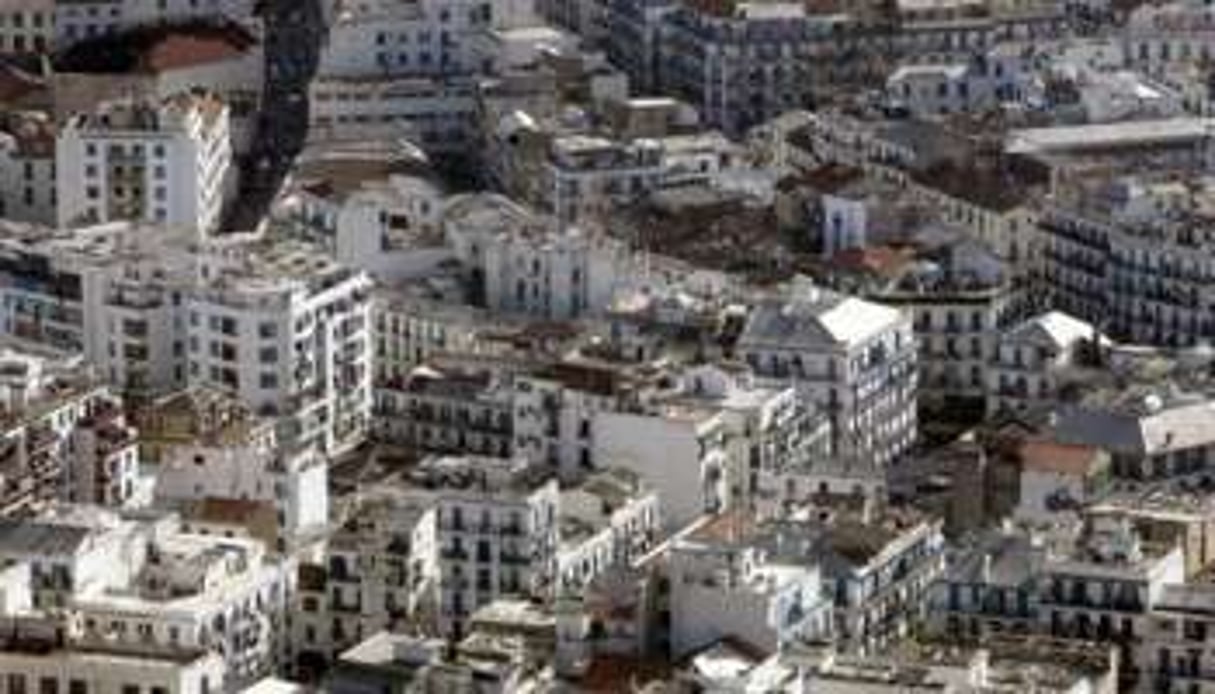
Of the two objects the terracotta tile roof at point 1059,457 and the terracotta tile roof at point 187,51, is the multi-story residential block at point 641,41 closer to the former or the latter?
the terracotta tile roof at point 187,51

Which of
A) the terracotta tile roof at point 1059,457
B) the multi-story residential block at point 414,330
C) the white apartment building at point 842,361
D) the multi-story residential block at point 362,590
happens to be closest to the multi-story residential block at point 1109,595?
the terracotta tile roof at point 1059,457

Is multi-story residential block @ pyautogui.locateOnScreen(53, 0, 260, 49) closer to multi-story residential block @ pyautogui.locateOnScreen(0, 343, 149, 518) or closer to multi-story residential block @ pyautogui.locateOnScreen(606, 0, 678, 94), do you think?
multi-story residential block @ pyautogui.locateOnScreen(606, 0, 678, 94)

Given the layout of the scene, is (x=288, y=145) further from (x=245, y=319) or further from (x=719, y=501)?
(x=719, y=501)

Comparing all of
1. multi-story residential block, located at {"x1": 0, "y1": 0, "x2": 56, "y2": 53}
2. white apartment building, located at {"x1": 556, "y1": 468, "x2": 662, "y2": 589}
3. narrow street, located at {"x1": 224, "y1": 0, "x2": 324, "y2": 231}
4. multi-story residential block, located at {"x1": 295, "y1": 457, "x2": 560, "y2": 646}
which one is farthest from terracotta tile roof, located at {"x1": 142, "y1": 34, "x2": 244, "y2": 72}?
multi-story residential block, located at {"x1": 295, "y1": 457, "x2": 560, "y2": 646}

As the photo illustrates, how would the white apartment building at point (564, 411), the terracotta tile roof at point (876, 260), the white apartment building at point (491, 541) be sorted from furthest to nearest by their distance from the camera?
the terracotta tile roof at point (876, 260) → the white apartment building at point (564, 411) → the white apartment building at point (491, 541)

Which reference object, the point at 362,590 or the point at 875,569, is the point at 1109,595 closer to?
the point at 875,569

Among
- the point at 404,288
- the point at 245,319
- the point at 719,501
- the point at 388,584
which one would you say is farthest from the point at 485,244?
the point at 388,584
